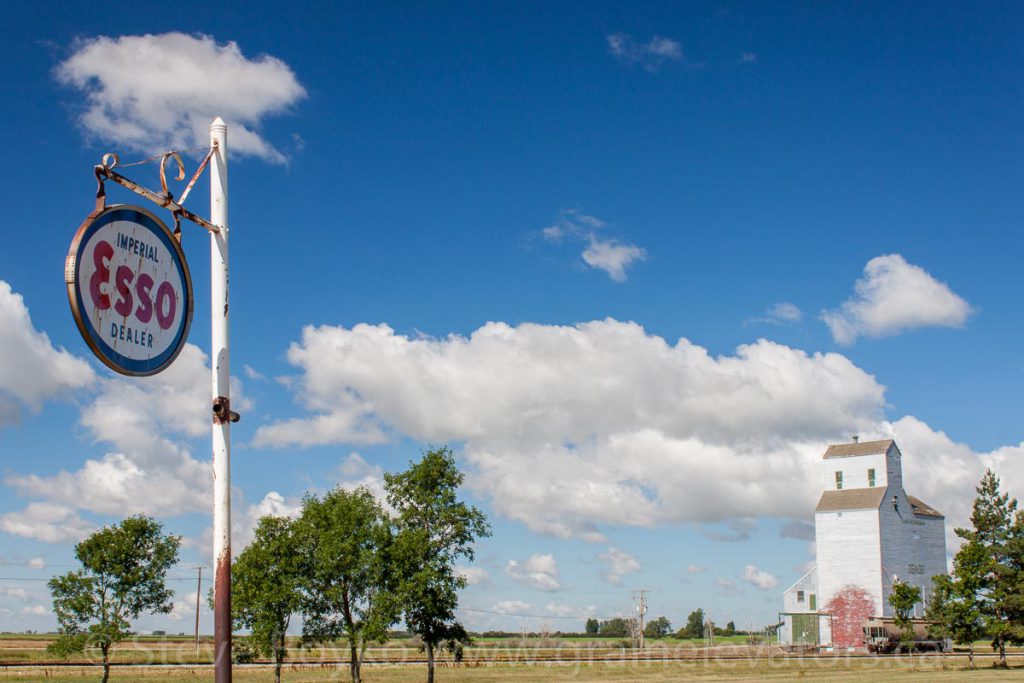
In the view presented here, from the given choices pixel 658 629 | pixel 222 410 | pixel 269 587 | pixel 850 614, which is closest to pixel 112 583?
pixel 269 587

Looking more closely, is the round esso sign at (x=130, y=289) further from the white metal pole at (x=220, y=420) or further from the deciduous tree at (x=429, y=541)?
the deciduous tree at (x=429, y=541)

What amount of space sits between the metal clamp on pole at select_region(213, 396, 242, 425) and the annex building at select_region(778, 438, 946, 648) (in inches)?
3324

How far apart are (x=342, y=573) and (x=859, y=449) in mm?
62891

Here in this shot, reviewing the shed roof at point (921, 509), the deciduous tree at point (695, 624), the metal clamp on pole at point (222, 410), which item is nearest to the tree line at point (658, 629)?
the deciduous tree at point (695, 624)

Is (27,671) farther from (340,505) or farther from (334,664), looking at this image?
(340,505)

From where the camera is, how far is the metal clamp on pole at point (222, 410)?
812 cm

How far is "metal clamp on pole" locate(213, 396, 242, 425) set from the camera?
8117 mm

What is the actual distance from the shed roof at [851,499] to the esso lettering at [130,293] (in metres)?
85.9

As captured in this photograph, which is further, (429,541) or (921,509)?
(921,509)

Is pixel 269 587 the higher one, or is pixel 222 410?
pixel 222 410

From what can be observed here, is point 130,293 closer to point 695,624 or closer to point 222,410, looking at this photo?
point 222,410

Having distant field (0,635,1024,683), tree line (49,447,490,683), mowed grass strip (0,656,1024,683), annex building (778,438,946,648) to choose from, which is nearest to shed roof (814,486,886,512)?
annex building (778,438,946,648)

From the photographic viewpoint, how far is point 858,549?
85.3 metres

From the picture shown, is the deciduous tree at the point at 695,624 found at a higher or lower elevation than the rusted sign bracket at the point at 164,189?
lower
